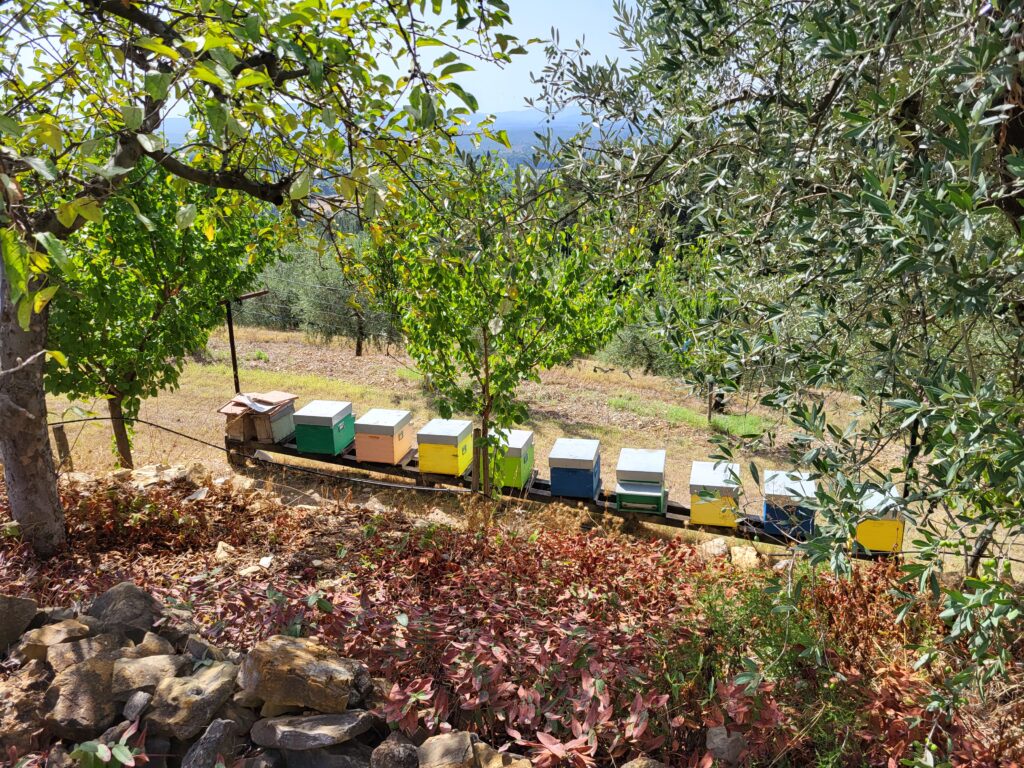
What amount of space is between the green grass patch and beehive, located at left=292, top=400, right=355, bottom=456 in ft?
25.2

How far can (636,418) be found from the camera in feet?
48.5

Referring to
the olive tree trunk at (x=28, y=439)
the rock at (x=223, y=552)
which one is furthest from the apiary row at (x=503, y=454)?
the olive tree trunk at (x=28, y=439)

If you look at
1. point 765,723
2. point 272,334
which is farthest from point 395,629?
point 272,334

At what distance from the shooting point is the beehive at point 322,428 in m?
9.02

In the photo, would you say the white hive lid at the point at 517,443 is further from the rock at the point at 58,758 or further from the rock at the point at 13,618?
the rock at the point at 58,758

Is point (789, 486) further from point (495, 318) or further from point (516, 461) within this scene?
point (516, 461)

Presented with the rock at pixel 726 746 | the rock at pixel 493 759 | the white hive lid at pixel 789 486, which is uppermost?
the white hive lid at pixel 789 486

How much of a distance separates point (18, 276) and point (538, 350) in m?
6.03

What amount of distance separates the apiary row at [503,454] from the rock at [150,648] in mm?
4208

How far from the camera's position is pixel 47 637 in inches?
103

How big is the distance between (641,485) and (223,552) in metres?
4.83

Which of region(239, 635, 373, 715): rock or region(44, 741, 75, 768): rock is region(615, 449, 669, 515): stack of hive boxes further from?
region(44, 741, 75, 768): rock

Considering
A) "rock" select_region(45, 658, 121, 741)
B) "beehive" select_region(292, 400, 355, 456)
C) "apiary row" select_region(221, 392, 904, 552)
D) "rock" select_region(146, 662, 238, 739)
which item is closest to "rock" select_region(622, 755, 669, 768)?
"rock" select_region(146, 662, 238, 739)

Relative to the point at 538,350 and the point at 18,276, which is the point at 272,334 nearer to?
the point at 538,350
